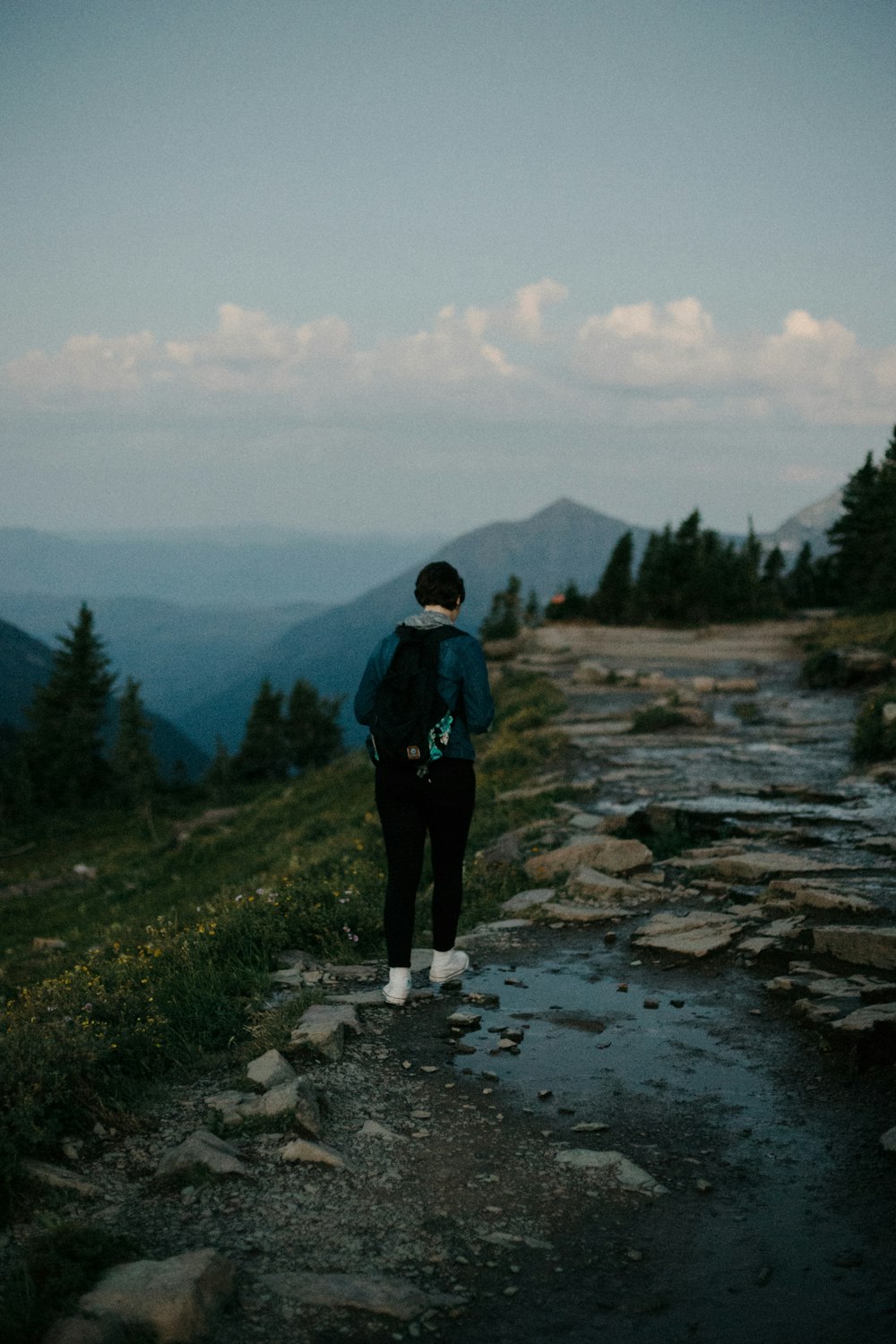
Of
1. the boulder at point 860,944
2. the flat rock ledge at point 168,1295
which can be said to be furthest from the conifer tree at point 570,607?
the flat rock ledge at point 168,1295

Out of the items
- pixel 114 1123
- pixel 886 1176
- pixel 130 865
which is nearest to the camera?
pixel 886 1176

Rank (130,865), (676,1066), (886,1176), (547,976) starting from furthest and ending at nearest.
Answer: (130,865) → (547,976) → (676,1066) → (886,1176)

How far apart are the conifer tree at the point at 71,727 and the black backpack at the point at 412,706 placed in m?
69.5

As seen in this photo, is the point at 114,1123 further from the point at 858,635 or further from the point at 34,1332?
the point at 858,635

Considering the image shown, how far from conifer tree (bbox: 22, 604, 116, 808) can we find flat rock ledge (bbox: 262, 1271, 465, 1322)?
2839 inches

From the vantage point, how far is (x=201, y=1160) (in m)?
4.21

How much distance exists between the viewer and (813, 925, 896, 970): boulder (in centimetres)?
653

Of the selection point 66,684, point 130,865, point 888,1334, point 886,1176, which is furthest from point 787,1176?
point 66,684

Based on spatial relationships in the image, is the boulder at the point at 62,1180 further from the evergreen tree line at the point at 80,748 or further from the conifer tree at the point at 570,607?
the conifer tree at the point at 570,607

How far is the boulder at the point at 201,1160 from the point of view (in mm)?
4180

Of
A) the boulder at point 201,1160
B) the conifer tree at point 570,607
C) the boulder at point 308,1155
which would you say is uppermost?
the conifer tree at point 570,607

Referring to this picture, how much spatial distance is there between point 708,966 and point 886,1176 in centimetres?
282

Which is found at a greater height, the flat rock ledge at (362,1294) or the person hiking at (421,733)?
the person hiking at (421,733)

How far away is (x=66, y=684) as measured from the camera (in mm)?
73125
